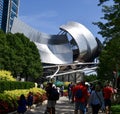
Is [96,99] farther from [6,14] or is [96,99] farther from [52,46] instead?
[6,14]

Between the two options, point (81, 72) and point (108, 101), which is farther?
point (81, 72)

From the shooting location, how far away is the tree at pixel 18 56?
65.5 metres

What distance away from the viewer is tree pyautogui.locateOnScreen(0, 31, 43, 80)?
6547 cm

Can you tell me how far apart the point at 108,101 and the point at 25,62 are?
53.3m

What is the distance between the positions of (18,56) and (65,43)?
57.0 metres

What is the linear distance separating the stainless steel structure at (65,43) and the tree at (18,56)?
35943 mm

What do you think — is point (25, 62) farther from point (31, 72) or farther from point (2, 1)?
point (2, 1)

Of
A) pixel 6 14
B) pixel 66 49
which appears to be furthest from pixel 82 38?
pixel 6 14

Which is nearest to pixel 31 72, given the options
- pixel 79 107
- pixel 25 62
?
pixel 25 62

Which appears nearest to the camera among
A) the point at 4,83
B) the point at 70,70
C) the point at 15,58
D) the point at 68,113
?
the point at 68,113

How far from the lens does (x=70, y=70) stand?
119 meters

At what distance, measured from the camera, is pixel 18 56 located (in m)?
70.2

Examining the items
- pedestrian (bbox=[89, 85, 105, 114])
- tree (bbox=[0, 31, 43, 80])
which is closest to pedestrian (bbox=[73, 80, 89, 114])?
pedestrian (bbox=[89, 85, 105, 114])

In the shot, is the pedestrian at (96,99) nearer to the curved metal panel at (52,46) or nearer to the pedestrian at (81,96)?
the pedestrian at (81,96)
